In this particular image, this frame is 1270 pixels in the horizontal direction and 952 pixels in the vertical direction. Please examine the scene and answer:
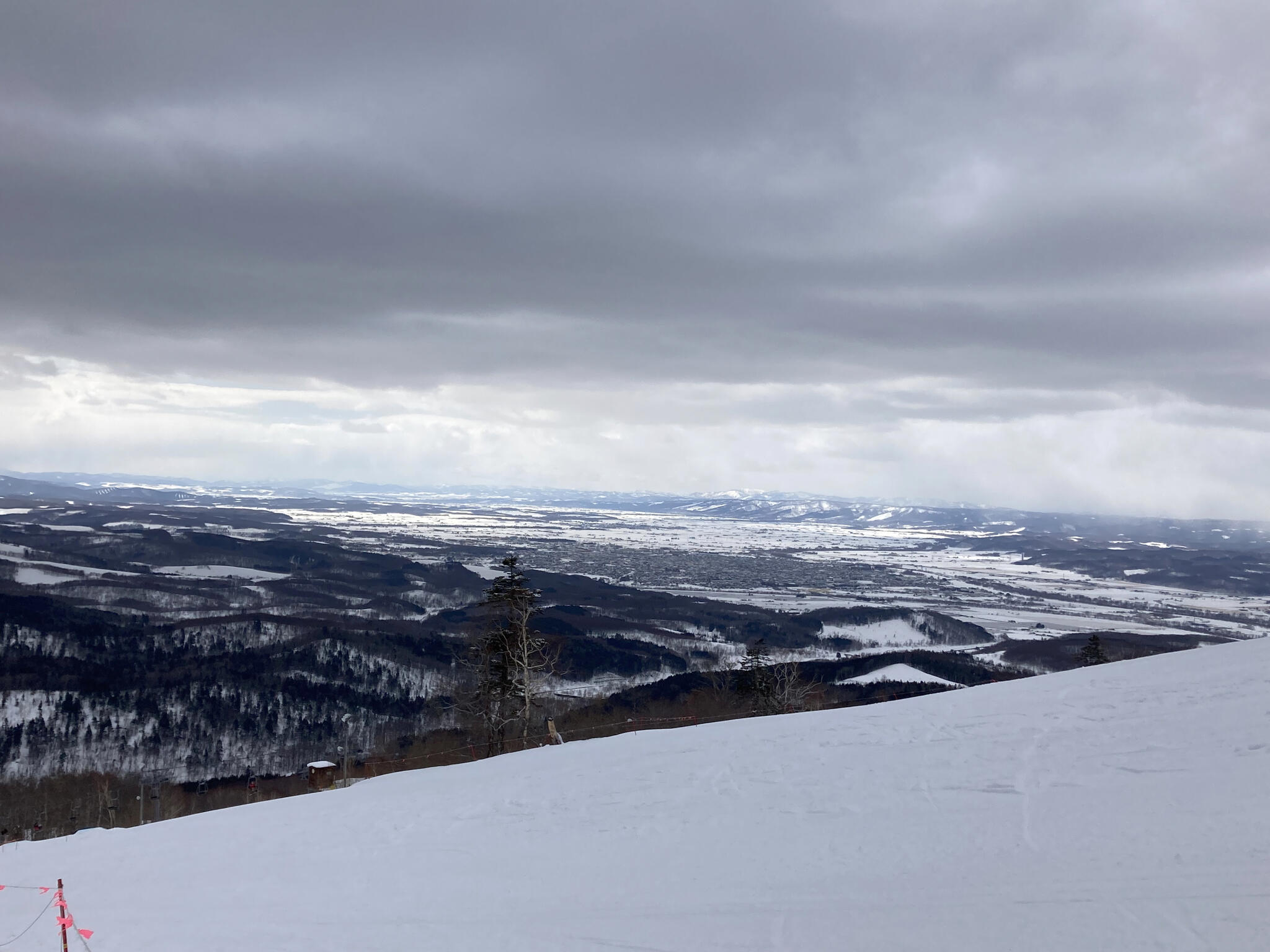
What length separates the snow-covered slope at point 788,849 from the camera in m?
10.5

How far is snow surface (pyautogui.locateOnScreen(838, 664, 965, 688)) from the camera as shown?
92.4m

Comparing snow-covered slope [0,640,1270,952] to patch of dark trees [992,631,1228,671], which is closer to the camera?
snow-covered slope [0,640,1270,952]

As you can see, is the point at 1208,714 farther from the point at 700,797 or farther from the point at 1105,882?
the point at 700,797

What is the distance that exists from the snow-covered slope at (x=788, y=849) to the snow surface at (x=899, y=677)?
7555cm

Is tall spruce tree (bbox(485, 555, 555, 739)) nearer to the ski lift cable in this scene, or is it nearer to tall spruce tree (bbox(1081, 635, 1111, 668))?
the ski lift cable

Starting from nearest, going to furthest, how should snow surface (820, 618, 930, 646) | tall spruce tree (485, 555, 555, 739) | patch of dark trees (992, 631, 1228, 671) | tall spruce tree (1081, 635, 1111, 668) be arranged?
1. tall spruce tree (485, 555, 555, 739)
2. tall spruce tree (1081, 635, 1111, 668)
3. patch of dark trees (992, 631, 1228, 671)
4. snow surface (820, 618, 930, 646)

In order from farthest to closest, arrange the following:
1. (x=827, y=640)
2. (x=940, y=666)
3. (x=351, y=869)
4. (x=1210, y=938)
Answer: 1. (x=827, y=640)
2. (x=940, y=666)
3. (x=351, y=869)
4. (x=1210, y=938)

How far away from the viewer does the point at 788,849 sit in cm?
1334

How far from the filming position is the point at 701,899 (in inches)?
473

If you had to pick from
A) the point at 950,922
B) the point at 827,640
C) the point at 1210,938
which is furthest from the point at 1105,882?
the point at 827,640

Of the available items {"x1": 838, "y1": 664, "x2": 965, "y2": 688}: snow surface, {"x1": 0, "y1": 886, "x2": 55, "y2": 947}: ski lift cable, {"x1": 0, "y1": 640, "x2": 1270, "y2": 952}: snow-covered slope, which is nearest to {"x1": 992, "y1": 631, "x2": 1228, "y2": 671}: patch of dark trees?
{"x1": 838, "y1": 664, "x2": 965, "y2": 688}: snow surface

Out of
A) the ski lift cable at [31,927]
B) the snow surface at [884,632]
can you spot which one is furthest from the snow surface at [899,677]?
the ski lift cable at [31,927]

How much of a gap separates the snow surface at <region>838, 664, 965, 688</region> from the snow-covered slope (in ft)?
248

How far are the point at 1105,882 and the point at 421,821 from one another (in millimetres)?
13117
